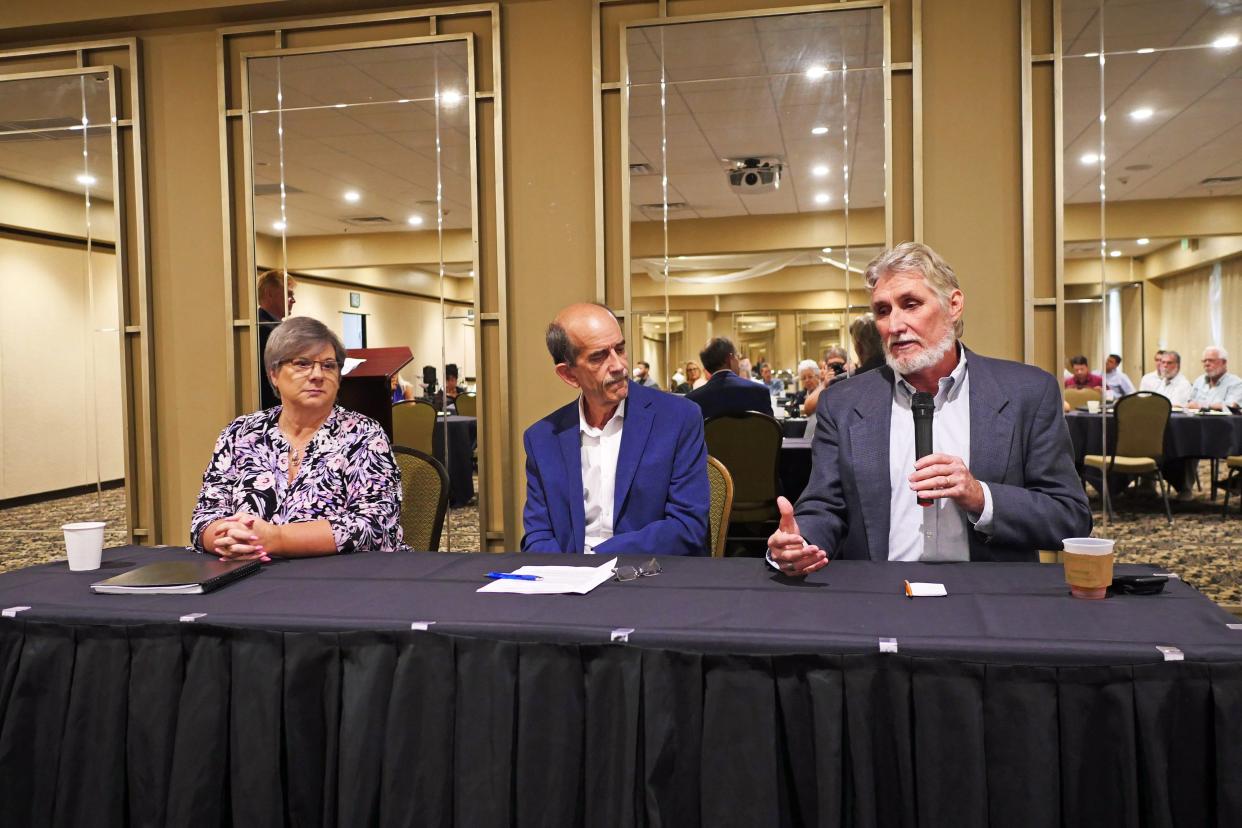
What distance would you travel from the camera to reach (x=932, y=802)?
1.43 meters

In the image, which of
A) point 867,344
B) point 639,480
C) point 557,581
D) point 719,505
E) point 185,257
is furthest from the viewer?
point 185,257

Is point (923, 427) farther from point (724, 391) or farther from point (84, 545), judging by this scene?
point (724, 391)

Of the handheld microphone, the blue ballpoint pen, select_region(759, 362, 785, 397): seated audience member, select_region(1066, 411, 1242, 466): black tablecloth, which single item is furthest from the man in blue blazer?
select_region(1066, 411, 1242, 466): black tablecloth

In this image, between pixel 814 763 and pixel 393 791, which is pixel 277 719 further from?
pixel 814 763

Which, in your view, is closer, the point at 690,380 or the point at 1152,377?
the point at 690,380

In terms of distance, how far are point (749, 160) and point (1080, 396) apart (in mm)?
1971

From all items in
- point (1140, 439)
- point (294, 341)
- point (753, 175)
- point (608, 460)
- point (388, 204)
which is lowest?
point (1140, 439)

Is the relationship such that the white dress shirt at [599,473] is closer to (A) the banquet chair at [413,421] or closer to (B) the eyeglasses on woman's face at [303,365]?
(B) the eyeglasses on woman's face at [303,365]

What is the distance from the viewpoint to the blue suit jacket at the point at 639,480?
8.45ft

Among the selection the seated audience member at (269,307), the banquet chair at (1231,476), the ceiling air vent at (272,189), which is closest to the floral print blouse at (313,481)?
the seated audience member at (269,307)

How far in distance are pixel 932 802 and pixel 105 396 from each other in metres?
4.70

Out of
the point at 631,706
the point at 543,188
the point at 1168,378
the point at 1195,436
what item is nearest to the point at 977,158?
the point at 543,188

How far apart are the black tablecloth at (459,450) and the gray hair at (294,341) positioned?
5.66 feet

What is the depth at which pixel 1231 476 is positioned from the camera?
4.88m
